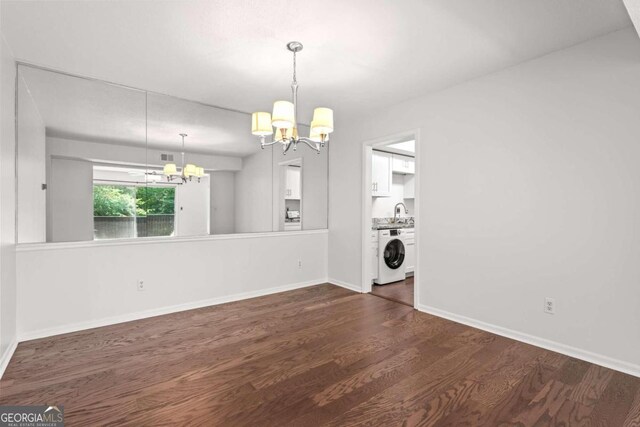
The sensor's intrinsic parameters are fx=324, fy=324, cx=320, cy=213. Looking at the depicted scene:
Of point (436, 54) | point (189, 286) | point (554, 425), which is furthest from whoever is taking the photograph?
point (189, 286)

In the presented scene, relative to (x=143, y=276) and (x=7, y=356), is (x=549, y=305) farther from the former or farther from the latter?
(x=7, y=356)

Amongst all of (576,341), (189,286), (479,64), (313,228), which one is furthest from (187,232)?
(576,341)

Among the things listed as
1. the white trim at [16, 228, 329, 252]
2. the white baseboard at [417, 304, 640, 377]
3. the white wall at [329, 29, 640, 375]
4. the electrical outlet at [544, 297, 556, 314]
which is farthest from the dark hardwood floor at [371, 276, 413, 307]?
the electrical outlet at [544, 297, 556, 314]

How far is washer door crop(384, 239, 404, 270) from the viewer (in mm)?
4953

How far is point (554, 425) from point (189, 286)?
3.45 meters

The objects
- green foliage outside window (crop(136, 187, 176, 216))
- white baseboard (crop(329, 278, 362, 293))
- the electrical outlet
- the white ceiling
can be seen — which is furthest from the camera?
white baseboard (crop(329, 278, 362, 293))

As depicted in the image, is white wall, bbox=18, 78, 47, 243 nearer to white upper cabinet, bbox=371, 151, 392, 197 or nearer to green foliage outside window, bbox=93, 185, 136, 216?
green foliage outside window, bbox=93, 185, 136, 216

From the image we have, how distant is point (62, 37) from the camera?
2.46m

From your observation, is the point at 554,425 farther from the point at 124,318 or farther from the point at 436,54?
the point at 124,318

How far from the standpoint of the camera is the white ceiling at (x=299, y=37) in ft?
6.93

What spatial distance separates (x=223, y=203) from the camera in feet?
13.2

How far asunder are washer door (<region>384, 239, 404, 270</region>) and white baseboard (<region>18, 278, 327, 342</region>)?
1.30m

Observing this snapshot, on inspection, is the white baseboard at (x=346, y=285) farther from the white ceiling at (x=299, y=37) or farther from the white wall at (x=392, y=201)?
the white ceiling at (x=299, y=37)

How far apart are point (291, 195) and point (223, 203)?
1035 millimetres
